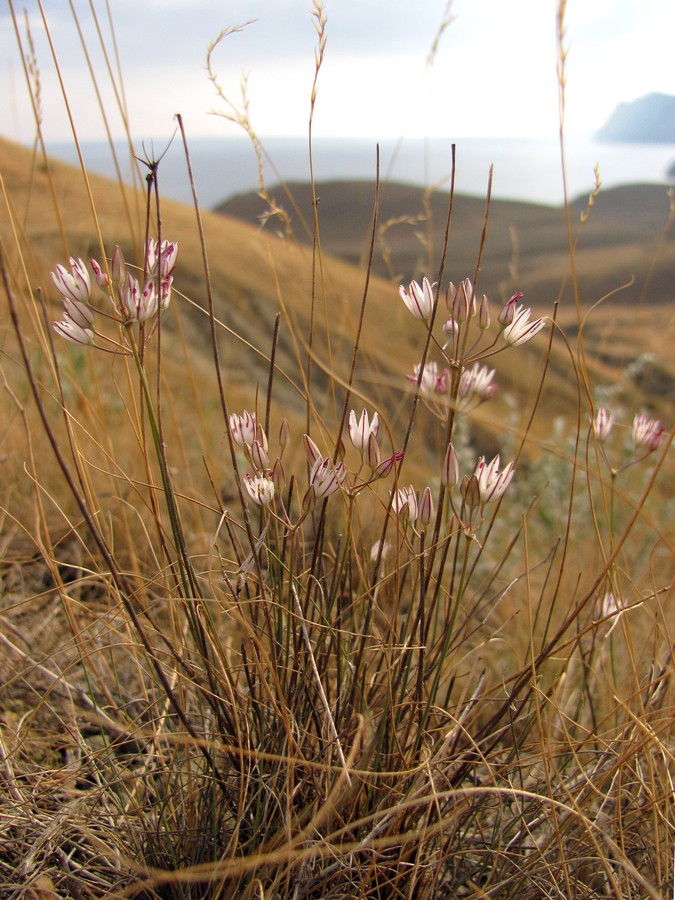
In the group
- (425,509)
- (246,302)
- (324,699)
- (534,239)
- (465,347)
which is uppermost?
(465,347)

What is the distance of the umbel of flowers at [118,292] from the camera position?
0.72 meters

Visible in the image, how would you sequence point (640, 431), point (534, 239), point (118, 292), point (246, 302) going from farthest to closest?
point (534, 239) < point (246, 302) < point (640, 431) < point (118, 292)

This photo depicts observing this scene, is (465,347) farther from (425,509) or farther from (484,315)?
(425,509)

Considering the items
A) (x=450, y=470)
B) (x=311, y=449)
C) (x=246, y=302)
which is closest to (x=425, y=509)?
(x=450, y=470)

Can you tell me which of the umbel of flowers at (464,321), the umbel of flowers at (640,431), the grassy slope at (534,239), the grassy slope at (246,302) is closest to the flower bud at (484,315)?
the umbel of flowers at (464,321)

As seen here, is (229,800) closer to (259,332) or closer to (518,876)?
(518,876)

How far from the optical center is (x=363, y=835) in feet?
2.96

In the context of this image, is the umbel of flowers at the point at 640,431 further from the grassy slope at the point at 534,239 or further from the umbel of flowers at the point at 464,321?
the grassy slope at the point at 534,239

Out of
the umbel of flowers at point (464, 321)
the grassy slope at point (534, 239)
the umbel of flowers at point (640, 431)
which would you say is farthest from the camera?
the grassy slope at point (534, 239)

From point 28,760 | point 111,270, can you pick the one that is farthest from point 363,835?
point 111,270

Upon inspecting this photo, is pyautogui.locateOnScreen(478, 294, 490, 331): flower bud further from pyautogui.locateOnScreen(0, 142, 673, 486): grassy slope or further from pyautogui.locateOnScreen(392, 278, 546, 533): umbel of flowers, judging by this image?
pyautogui.locateOnScreen(0, 142, 673, 486): grassy slope

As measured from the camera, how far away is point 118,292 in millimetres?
731

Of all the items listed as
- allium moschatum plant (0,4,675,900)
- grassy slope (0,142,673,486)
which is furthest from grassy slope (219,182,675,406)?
allium moschatum plant (0,4,675,900)

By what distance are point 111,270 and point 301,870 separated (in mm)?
722
